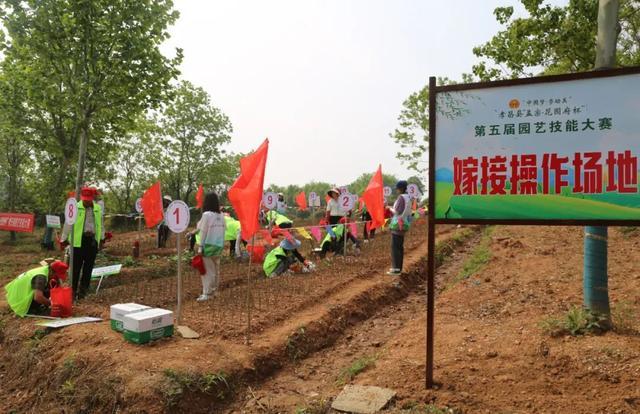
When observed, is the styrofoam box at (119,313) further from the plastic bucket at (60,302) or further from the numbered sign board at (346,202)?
the numbered sign board at (346,202)

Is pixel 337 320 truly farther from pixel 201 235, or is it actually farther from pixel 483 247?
pixel 483 247

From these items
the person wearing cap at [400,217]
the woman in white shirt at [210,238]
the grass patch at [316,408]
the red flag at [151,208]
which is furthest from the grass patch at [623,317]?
the red flag at [151,208]

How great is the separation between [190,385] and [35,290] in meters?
3.41

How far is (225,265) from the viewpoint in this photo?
435 inches

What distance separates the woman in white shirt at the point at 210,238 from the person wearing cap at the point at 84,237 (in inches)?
71.2

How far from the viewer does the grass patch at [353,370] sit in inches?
182

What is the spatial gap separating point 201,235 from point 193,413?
10.9ft

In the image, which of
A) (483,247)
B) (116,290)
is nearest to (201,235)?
(116,290)

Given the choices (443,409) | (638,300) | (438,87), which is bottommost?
(443,409)

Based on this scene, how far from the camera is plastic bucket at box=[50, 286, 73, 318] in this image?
6.14 m

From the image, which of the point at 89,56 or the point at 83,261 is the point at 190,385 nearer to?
the point at 83,261

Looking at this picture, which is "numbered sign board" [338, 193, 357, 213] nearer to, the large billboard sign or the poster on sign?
the poster on sign

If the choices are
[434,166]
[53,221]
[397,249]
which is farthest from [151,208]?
[434,166]

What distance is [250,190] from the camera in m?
5.44
